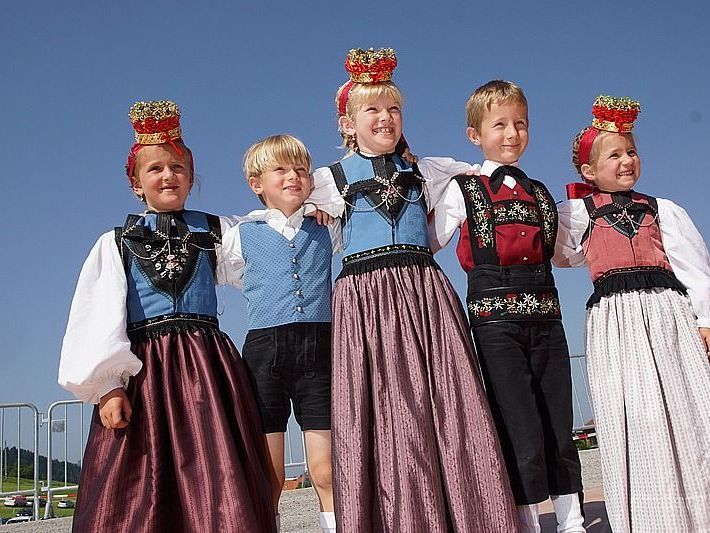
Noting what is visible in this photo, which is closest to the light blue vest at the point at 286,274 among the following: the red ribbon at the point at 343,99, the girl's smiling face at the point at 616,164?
the red ribbon at the point at 343,99

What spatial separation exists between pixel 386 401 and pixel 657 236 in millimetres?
1513

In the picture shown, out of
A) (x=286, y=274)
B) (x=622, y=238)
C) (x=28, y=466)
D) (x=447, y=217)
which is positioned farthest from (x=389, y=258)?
(x=28, y=466)

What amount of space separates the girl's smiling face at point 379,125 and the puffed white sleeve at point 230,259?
2.22ft

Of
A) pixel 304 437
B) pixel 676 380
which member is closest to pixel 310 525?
pixel 304 437

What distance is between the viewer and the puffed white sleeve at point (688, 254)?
10.5 ft

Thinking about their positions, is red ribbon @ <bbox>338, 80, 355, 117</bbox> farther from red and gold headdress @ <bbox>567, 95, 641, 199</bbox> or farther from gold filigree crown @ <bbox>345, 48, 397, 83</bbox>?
red and gold headdress @ <bbox>567, 95, 641, 199</bbox>

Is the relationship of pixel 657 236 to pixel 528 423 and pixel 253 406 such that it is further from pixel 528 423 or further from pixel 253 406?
pixel 253 406

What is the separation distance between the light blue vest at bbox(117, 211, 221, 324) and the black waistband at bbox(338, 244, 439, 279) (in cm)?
58

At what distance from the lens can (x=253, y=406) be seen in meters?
2.96

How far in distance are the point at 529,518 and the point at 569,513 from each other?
0.20 meters

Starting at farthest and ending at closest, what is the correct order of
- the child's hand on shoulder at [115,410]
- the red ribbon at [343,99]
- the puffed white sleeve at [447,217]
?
1. the red ribbon at [343,99]
2. the puffed white sleeve at [447,217]
3. the child's hand on shoulder at [115,410]

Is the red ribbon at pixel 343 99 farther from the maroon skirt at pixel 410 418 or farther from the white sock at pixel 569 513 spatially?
the white sock at pixel 569 513

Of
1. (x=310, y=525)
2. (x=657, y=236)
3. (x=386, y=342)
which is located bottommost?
(x=310, y=525)

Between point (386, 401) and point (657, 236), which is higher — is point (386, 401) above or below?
below
